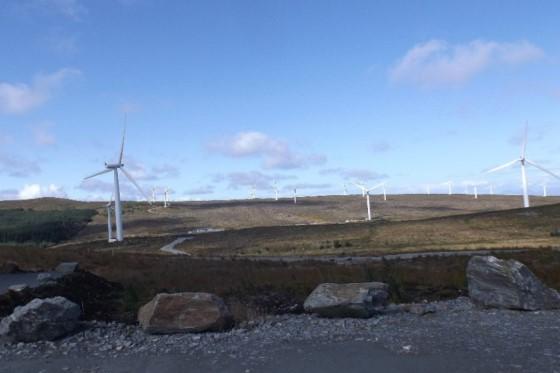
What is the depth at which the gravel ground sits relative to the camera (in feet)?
39.0

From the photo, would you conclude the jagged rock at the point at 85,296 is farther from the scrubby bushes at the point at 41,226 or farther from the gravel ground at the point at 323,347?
the scrubby bushes at the point at 41,226

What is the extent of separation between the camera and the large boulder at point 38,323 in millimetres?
14930

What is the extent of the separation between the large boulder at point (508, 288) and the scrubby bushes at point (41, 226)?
111 metres

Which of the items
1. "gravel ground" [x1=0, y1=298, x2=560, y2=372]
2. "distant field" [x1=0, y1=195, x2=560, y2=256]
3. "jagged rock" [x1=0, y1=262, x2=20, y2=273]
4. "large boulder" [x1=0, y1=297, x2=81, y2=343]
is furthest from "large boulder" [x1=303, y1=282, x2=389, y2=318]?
"distant field" [x1=0, y1=195, x2=560, y2=256]

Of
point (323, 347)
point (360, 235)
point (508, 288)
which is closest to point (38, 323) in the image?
point (323, 347)

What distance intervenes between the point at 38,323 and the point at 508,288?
13.7 metres

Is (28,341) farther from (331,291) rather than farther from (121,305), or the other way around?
(331,291)

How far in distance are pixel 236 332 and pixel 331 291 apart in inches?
139

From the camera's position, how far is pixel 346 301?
16875 mm

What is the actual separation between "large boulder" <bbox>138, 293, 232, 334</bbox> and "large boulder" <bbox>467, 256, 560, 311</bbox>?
329 inches

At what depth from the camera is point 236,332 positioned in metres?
15.5

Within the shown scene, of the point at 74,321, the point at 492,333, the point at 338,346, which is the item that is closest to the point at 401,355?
the point at 338,346

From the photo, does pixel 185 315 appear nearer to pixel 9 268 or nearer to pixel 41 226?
pixel 9 268

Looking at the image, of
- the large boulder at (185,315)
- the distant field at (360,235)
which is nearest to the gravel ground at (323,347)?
the large boulder at (185,315)
